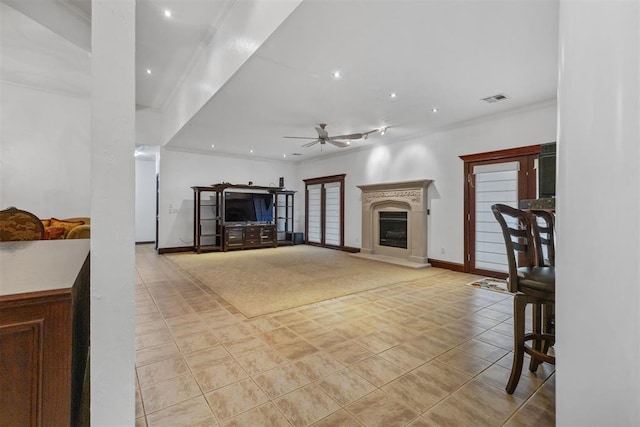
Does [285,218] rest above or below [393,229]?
above

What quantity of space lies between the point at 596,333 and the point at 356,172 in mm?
7146

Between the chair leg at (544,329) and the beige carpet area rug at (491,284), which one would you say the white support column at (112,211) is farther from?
the beige carpet area rug at (491,284)

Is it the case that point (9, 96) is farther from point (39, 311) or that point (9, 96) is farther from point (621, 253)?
point (621, 253)

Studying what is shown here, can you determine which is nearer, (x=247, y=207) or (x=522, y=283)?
(x=522, y=283)

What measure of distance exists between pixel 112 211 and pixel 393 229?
6.23 m

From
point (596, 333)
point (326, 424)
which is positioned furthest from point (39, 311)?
point (596, 333)

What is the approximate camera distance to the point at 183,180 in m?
7.69

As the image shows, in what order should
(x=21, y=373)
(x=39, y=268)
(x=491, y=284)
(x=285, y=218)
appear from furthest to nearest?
(x=285, y=218) → (x=491, y=284) → (x=39, y=268) → (x=21, y=373)

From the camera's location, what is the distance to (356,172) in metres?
7.74

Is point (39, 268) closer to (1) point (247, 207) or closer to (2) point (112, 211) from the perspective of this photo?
(2) point (112, 211)

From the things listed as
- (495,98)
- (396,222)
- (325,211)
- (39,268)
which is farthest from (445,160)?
(39,268)

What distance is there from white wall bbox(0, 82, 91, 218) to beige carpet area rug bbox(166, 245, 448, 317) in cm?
233

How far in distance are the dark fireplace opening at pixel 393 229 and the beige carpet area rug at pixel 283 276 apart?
818 mm

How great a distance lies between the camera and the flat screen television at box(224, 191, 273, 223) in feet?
26.0
